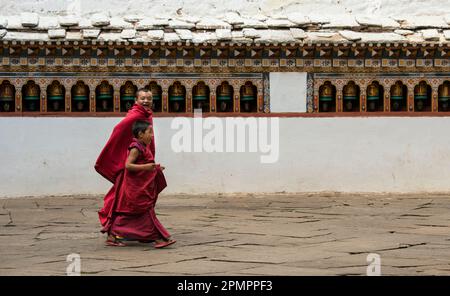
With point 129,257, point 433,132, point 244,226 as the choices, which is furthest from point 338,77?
point 129,257

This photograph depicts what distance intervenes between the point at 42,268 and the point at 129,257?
0.75 meters

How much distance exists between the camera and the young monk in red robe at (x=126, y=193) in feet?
24.1

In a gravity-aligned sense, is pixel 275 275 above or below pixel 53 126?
below

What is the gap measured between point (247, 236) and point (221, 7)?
7.13m

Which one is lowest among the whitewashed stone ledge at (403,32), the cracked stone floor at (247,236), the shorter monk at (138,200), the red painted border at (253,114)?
the cracked stone floor at (247,236)

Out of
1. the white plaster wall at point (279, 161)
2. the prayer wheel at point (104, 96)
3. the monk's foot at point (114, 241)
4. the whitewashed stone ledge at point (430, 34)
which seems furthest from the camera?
the whitewashed stone ledge at point (430, 34)

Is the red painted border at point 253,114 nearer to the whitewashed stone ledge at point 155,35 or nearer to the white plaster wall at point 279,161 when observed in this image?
the white plaster wall at point 279,161

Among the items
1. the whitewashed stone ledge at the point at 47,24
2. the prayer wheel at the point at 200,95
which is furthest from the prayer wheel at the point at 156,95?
the whitewashed stone ledge at the point at 47,24

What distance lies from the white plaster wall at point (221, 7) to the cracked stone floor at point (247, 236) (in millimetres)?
3651

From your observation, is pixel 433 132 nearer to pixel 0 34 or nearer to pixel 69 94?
pixel 69 94

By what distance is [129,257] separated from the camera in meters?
6.69

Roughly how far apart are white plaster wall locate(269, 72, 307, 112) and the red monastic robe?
5.15 meters
